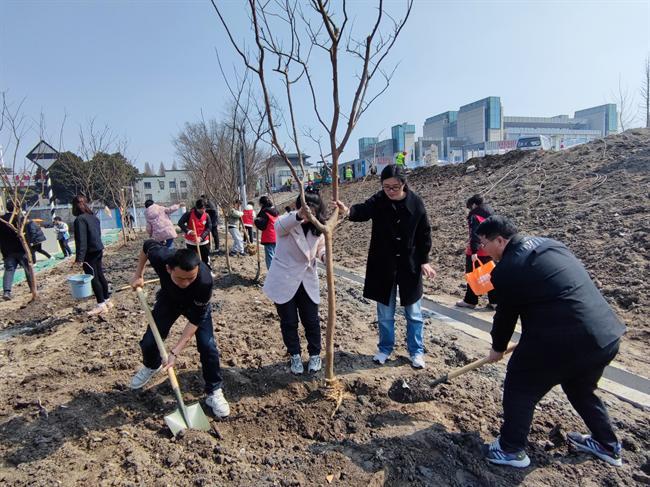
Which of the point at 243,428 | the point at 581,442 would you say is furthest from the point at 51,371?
the point at 581,442

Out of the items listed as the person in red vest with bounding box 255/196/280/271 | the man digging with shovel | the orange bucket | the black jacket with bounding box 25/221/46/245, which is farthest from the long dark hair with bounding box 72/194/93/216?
the orange bucket

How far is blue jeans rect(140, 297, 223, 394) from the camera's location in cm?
282

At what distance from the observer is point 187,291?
8.98ft

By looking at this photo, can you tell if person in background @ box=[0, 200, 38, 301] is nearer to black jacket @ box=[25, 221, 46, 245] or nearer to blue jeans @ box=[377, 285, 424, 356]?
black jacket @ box=[25, 221, 46, 245]

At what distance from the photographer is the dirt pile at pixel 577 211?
5618mm

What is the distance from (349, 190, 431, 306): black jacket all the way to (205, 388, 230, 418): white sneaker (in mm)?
1441

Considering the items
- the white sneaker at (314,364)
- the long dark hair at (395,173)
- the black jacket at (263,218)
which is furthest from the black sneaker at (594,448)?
the black jacket at (263,218)

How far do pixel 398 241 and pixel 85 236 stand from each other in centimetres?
382

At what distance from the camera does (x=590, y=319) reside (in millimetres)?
2076

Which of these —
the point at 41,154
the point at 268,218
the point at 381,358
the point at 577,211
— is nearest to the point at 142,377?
the point at 381,358

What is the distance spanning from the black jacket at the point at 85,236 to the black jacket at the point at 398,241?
11.3 ft

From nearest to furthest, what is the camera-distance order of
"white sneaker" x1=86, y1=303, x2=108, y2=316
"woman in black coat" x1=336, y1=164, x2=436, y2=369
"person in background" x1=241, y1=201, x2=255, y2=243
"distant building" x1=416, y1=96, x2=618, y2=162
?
1. "woman in black coat" x1=336, y1=164, x2=436, y2=369
2. "white sneaker" x1=86, y1=303, x2=108, y2=316
3. "person in background" x1=241, y1=201, x2=255, y2=243
4. "distant building" x1=416, y1=96, x2=618, y2=162

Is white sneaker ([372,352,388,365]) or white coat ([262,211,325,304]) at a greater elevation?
white coat ([262,211,325,304])

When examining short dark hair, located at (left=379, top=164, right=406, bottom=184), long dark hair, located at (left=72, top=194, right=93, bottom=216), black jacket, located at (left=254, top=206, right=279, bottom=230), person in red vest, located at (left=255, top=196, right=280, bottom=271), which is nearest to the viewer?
short dark hair, located at (left=379, top=164, right=406, bottom=184)
